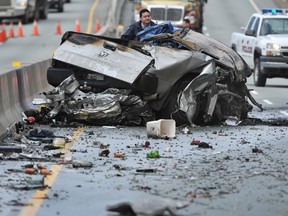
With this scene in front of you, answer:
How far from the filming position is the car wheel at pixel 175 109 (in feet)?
54.3

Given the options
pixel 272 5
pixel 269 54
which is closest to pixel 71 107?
pixel 269 54

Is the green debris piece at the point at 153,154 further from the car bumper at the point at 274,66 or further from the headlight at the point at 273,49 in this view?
the headlight at the point at 273,49

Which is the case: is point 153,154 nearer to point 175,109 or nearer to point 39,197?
point 39,197

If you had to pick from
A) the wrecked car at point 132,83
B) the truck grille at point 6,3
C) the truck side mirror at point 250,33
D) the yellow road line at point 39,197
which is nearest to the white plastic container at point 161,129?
the wrecked car at point 132,83

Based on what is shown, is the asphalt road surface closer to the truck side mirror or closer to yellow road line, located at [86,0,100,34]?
the truck side mirror

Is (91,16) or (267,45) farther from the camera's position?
(91,16)

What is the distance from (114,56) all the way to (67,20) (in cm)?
4437

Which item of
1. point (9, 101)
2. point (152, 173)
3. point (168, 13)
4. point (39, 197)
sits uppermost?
point (39, 197)

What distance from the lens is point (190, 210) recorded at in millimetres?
8797

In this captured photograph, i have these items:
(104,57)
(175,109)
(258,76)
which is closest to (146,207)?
(175,109)

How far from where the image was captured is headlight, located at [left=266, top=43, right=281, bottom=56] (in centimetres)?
2828

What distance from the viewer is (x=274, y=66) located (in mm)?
28203

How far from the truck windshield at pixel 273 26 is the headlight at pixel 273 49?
1.01 metres

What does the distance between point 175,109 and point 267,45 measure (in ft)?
40.2
